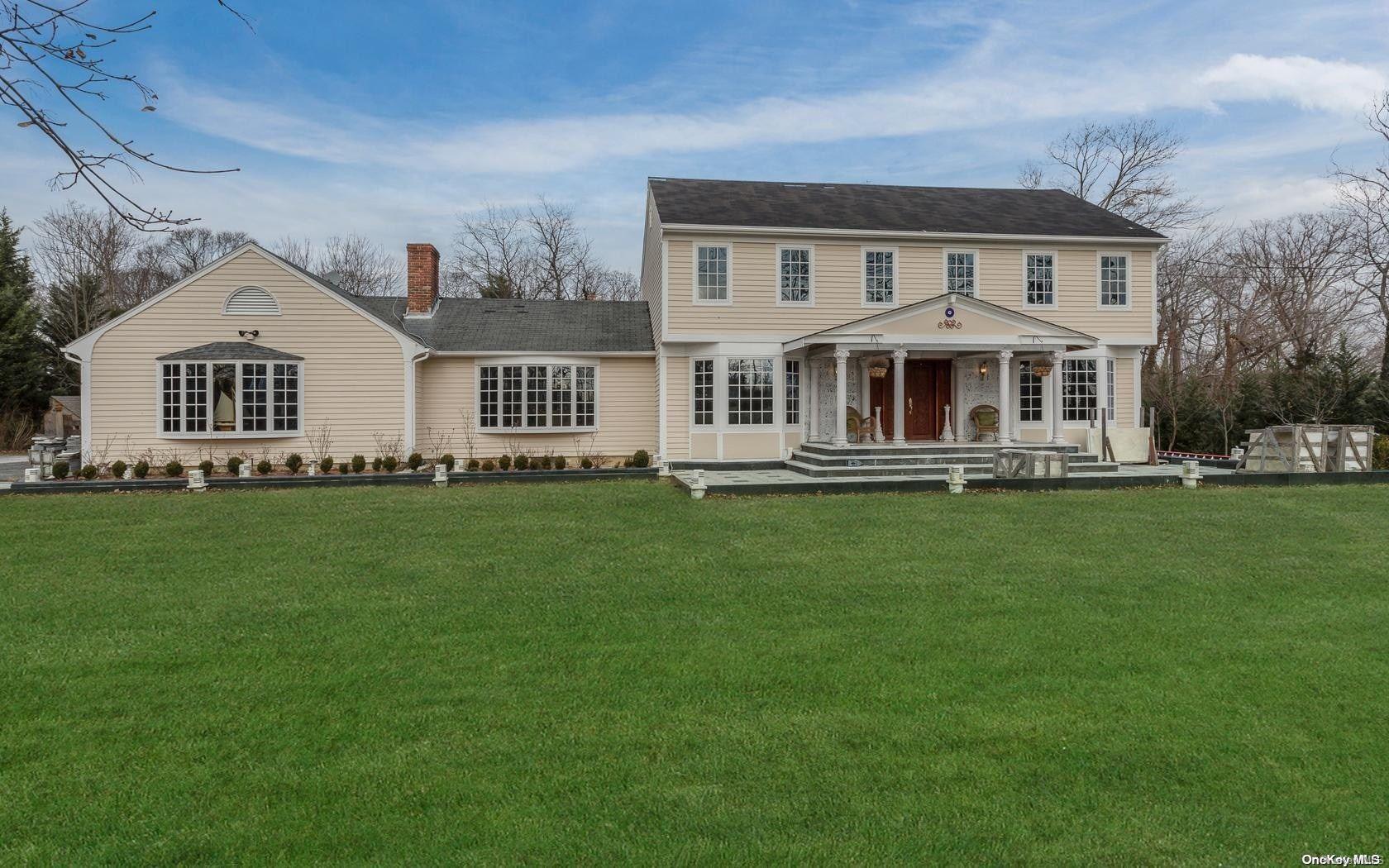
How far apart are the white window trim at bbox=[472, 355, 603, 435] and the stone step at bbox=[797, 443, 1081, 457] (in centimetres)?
518

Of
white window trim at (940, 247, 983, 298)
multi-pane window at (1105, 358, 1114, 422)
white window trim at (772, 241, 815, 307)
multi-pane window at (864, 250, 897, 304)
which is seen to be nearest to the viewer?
white window trim at (772, 241, 815, 307)

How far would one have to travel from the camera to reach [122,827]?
2855mm

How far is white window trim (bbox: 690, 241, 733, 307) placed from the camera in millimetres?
17031

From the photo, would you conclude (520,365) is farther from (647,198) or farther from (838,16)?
(838,16)

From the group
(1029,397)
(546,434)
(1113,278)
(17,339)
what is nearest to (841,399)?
(1029,397)

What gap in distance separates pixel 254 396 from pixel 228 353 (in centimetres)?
102

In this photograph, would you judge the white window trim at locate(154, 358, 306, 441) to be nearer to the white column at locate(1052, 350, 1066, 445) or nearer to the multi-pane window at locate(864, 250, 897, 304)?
the multi-pane window at locate(864, 250, 897, 304)

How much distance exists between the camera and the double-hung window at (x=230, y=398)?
16.5 metres

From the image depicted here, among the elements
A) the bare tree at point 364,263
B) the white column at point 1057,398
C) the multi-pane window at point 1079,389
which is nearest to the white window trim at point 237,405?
the white column at point 1057,398

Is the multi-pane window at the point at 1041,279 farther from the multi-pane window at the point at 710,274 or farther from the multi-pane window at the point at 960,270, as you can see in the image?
the multi-pane window at the point at 710,274

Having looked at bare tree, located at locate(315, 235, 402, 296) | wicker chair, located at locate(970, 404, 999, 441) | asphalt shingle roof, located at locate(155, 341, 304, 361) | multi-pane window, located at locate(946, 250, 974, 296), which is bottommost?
wicker chair, located at locate(970, 404, 999, 441)

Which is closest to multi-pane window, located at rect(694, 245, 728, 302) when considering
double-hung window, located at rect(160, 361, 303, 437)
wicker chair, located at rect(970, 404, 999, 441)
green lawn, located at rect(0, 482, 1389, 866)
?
wicker chair, located at rect(970, 404, 999, 441)

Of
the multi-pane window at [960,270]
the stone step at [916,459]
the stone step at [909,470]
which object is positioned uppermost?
the multi-pane window at [960,270]

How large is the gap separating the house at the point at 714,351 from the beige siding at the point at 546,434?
0.04m
